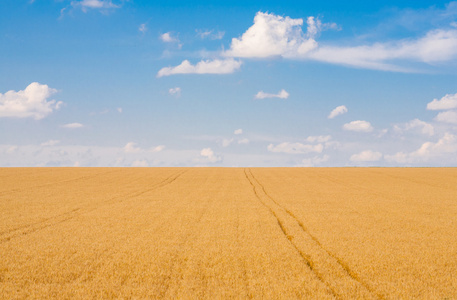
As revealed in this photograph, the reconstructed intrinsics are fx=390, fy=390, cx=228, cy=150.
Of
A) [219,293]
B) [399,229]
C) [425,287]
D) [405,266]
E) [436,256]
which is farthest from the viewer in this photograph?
[399,229]

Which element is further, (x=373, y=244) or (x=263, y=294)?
(x=373, y=244)

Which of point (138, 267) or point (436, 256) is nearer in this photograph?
point (138, 267)

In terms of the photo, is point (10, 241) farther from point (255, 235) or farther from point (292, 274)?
point (292, 274)

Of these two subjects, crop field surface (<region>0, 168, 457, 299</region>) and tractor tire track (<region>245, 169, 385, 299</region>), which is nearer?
tractor tire track (<region>245, 169, 385, 299</region>)

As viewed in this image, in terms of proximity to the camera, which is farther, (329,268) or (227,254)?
(227,254)

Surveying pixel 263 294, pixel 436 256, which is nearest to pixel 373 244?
pixel 436 256

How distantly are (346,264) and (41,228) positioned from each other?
12.6 m

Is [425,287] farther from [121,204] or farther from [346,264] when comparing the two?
[121,204]

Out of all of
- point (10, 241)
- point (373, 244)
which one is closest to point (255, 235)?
→ point (373, 244)

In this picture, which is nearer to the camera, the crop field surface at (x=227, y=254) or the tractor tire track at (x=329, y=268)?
the tractor tire track at (x=329, y=268)

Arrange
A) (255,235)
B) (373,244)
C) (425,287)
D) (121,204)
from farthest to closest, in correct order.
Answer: (121,204) → (255,235) → (373,244) → (425,287)

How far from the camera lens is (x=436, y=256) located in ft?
39.5

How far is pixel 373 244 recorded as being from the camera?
13438mm

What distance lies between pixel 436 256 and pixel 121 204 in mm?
18502
